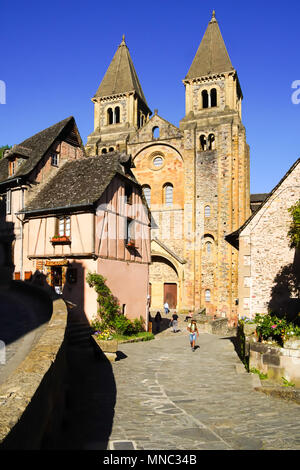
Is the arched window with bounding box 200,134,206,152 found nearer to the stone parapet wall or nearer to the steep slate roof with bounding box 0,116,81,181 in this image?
the steep slate roof with bounding box 0,116,81,181

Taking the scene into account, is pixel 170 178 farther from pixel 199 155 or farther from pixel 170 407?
pixel 170 407

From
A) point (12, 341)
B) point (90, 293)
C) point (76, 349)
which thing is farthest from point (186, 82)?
point (12, 341)

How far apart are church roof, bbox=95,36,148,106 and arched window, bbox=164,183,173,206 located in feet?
37.9

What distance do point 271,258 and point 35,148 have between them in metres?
15.6

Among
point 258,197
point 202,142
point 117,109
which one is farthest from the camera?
point 258,197

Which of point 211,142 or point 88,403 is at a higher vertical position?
point 211,142

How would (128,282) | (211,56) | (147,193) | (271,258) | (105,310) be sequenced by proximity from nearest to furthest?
(271,258), (105,310), (128,282), (147,193), (211,56)

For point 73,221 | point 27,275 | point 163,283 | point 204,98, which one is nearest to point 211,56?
point 204,98

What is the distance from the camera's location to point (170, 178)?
122 ft

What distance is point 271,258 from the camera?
15.0 meters

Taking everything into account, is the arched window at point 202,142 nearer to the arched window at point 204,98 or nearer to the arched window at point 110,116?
the arched window at point 204,98

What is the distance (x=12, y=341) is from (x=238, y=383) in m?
5.91

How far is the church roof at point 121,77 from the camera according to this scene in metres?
42.6

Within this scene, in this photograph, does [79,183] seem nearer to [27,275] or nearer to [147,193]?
[27,275]
